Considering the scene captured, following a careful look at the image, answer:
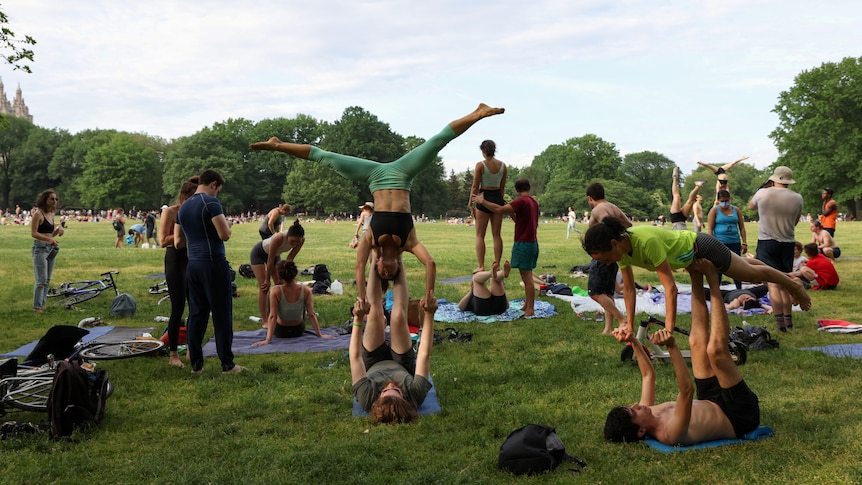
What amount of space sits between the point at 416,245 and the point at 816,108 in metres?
59.4

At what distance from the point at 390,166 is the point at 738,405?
4.12 meters

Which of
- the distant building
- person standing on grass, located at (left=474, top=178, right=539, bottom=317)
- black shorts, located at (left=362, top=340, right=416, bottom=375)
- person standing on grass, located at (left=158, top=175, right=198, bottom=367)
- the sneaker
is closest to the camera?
black shorts, located at (left=362, top=340, right=416, bottom=375)

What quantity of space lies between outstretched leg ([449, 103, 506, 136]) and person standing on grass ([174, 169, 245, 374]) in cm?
278

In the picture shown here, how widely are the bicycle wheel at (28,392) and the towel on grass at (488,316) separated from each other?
5.50 meters

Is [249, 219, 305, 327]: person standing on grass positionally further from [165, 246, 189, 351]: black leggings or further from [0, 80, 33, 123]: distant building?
[0, 80, 33, 123]: distant building

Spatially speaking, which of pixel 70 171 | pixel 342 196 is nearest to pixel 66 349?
pixel 342 196

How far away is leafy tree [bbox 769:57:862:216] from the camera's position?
169ft

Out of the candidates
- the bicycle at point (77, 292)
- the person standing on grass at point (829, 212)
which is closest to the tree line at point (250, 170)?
the person standing on grass at point (829, 212)

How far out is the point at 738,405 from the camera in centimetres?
470

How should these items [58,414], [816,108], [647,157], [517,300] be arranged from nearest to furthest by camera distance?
[58,414] < [517,300] < [816,108] < [647,157]

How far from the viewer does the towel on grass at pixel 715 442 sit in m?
4.61

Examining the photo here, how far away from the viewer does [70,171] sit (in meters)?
87.8

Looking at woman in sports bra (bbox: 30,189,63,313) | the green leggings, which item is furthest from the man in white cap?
woman in sports bra (bbox: 30,189,63,313)

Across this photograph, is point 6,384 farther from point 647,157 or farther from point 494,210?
point 647,157
